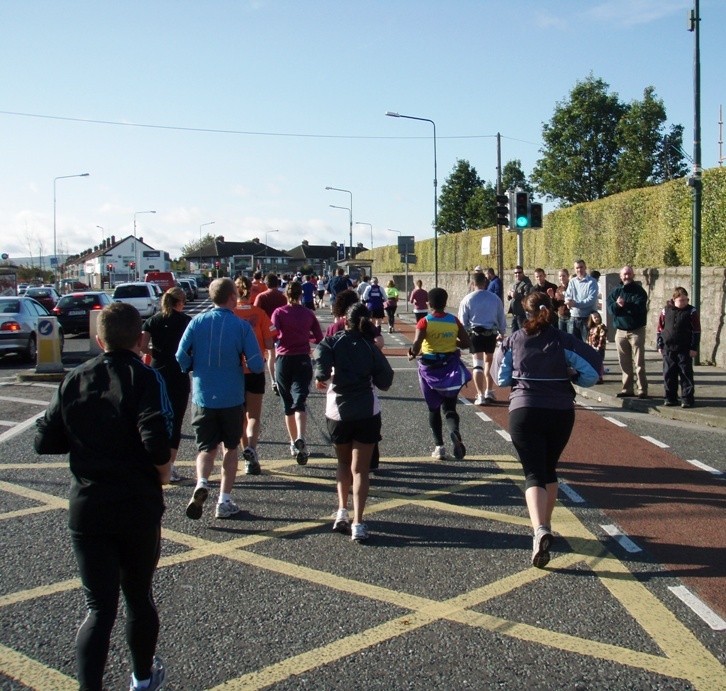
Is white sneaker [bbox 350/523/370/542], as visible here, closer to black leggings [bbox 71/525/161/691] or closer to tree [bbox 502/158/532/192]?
black leggings [bbox 71/525/161/691]

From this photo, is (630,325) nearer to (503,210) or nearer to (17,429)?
(17,429)

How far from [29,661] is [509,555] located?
9.78 feet

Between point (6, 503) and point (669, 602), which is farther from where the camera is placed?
point (6, 503)

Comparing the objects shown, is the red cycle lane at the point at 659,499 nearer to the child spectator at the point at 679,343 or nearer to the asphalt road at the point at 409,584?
the asphalt road at the point at 409,584

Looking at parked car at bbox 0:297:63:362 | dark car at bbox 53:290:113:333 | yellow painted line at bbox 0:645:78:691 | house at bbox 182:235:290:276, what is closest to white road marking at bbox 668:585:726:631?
yellow painted line at bbox 0:645:78:691

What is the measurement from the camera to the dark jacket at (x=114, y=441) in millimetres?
3447

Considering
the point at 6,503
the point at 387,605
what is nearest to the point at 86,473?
the point at 387,605

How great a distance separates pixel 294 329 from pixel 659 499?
12.4 ft

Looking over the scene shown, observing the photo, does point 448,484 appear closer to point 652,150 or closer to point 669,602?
point 669,602

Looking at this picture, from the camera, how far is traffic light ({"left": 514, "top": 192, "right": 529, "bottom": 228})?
1841 centimetres

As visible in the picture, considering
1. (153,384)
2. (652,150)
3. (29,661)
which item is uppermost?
(652,150)

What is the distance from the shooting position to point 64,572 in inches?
206

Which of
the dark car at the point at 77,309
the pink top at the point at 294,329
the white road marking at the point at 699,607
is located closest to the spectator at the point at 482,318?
the pink top at the point at 294,329

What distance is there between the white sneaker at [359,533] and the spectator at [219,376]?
1141mm
